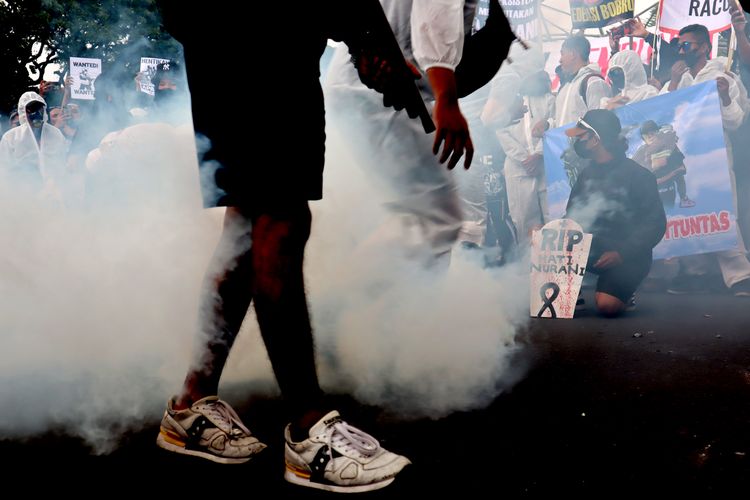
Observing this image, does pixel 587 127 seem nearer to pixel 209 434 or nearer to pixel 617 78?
pixel 617 78

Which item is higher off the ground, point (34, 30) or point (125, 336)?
point (34, 30)

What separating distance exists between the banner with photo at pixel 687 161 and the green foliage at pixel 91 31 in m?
3.75

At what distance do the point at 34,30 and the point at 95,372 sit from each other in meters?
2.14

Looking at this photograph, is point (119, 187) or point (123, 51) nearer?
point (119, 187)

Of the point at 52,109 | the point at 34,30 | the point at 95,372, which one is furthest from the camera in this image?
the point at 52,109

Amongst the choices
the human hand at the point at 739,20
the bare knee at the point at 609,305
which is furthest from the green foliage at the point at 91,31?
the human hand at the point at 739,20

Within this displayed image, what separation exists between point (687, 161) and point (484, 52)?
11.2ft

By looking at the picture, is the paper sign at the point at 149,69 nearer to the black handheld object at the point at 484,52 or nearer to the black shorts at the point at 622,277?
the black handheld object at the point at 484,52

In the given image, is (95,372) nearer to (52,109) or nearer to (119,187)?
(119,187)

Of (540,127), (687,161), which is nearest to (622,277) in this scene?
(687,161)

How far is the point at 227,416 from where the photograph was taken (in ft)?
5.78

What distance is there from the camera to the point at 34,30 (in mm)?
3533

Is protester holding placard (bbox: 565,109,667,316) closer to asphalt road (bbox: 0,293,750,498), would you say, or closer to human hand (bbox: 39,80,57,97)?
asphalt road (bbox: 0,293,750,498)

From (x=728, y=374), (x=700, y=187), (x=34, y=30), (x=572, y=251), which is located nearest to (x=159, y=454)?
(x=728, y=374)
